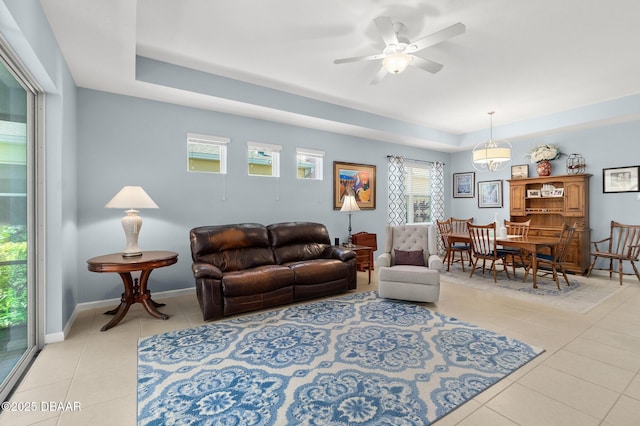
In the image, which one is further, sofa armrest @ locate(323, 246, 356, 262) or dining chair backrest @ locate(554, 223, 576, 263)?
dining chair backrest @ locate(554, 223, 576, 263)

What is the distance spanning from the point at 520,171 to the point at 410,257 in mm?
3946

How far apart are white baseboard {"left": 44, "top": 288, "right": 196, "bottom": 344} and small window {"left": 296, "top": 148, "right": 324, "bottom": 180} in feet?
8.46

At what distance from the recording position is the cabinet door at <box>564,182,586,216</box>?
209 inches

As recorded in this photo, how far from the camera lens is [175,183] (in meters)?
4.13

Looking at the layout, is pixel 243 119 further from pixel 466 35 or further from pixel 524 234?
pixel 524 234

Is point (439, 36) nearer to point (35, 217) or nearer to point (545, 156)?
point (35, 217)

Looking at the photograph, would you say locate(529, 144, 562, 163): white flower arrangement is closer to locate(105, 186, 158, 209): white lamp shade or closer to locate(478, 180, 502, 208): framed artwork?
locate(478, 180, 502, 208): framed artwork

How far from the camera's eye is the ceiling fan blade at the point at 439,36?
2352mm

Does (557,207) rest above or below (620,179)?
below

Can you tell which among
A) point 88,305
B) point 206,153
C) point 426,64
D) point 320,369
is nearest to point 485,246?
point 426,64

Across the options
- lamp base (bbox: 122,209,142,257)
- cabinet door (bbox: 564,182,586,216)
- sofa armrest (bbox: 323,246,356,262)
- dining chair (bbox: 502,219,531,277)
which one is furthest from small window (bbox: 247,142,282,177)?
cabinet door (bbox: 564,182,586,216)

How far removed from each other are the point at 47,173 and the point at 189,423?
2.47 m

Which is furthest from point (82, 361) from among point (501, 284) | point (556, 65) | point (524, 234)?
point (524, 234)

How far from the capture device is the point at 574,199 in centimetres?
540
